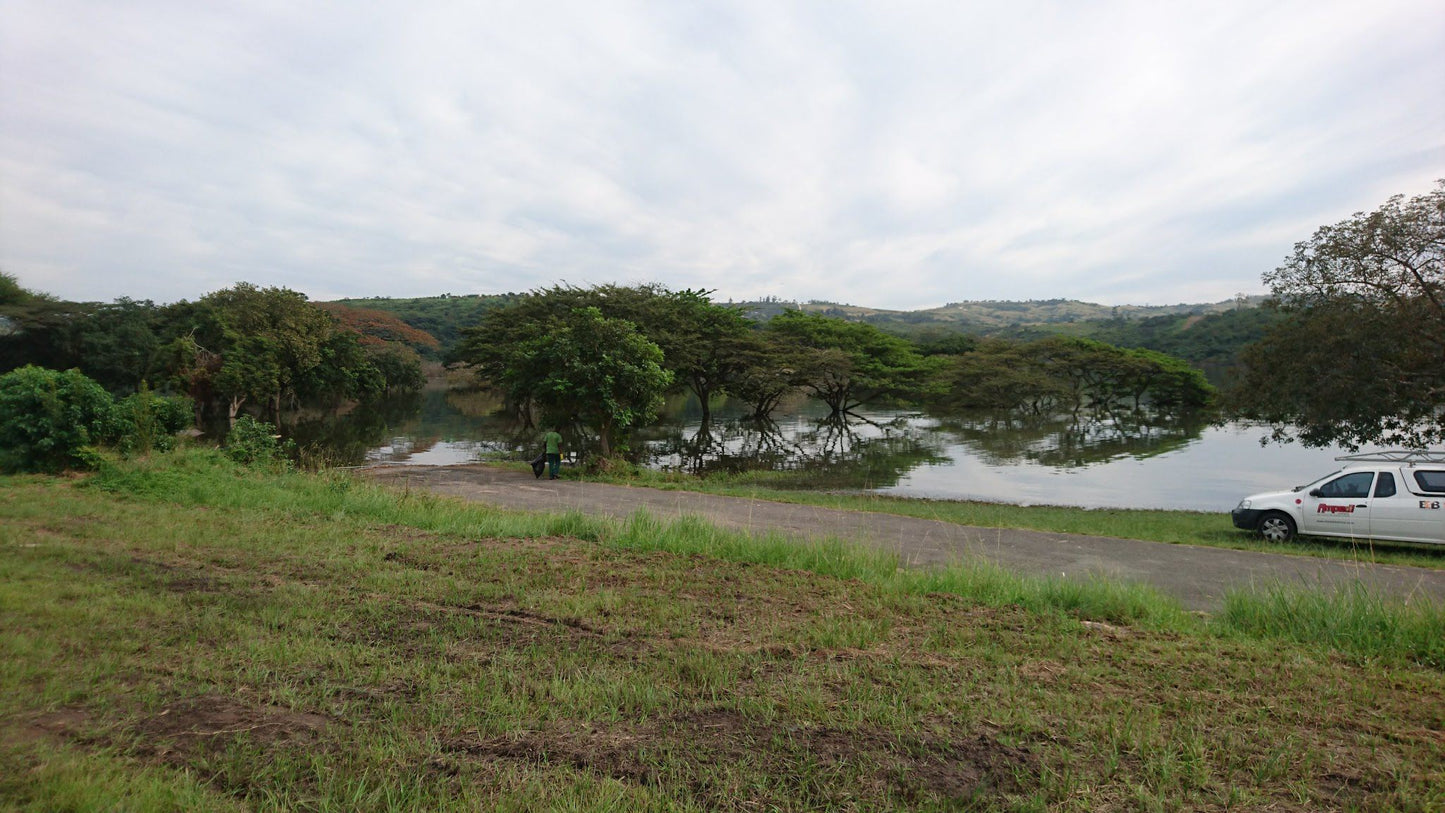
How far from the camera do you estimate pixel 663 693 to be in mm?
4129

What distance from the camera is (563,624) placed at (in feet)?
17.7

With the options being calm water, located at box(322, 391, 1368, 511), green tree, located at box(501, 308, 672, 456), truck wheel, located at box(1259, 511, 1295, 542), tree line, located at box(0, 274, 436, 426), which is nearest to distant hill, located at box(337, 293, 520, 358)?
tree line, located at box(0, 274, 436, 426)

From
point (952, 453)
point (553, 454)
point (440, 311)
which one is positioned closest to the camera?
point (553, 454)

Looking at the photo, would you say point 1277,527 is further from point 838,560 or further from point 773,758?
point 773,758

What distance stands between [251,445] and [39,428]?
11.1 ft

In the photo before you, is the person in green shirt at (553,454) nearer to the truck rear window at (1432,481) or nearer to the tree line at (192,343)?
the truck rear window at (1432,481)

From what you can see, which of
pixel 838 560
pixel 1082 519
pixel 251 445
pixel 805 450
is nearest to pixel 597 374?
pixel 251 445

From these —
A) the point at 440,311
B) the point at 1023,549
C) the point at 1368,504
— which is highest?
the point at 440,311

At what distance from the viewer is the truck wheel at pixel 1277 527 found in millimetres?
12453

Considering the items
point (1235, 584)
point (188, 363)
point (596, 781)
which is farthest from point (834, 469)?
point (188, 363)

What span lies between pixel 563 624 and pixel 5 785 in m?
3.02

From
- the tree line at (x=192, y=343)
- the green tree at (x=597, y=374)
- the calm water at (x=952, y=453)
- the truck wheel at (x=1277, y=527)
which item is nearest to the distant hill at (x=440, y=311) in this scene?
the tree line at (x=192, y=343)

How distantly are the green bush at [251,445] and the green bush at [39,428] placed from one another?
2.34 m

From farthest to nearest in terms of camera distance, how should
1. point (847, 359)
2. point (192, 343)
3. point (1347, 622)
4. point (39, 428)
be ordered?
point (847, 359)
point (192, 343)
point (39, 428)
point (1347, 622)
